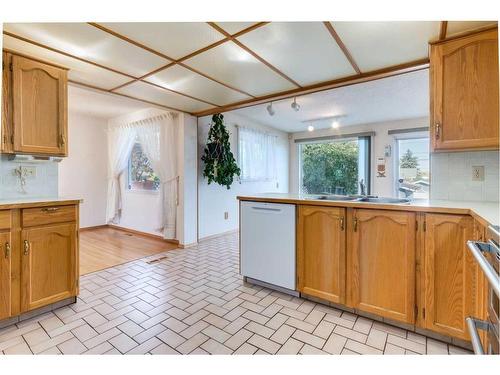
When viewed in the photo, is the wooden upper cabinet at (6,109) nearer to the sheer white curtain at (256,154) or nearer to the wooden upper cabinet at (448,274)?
the wooden upper cabinet at (448,274)

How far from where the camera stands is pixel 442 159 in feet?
6.67

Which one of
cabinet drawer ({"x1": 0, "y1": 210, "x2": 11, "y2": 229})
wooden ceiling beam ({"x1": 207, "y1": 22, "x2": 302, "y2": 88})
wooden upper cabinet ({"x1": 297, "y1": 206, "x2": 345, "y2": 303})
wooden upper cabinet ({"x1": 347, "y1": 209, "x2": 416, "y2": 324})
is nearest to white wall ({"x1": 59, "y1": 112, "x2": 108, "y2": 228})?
cabinet drawer ({"x1": 0, "y1": 210, "x2": 11, "y2": 229})

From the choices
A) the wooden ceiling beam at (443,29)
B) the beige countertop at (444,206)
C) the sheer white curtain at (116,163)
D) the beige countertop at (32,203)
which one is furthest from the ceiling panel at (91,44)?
the sheer white curtain at (116,163)

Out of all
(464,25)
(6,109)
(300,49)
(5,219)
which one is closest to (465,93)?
(464,25)

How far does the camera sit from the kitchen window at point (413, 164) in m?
4.59

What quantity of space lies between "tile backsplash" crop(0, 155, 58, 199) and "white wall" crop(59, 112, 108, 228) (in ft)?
8.25

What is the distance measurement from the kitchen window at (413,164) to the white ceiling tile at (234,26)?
4.07m

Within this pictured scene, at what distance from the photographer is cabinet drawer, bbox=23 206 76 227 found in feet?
6.07

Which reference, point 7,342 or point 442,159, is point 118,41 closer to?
point 7,342

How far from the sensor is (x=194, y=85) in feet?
9.17

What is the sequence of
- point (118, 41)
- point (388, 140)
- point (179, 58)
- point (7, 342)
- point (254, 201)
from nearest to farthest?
point (7, 342) → point (118, 41) → point (179, 58) → point (254, 201) → point (388, 140)

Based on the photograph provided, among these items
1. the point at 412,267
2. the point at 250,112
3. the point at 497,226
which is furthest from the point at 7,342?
the point at 250,112
